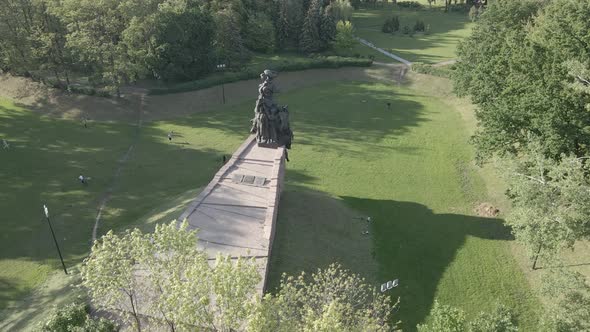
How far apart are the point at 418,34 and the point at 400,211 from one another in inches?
2897

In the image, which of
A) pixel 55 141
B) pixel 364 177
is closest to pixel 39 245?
pixel 55 141

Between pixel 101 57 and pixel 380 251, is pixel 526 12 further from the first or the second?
pixel 101 57

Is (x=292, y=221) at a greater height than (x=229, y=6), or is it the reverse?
(x=229, y=6)

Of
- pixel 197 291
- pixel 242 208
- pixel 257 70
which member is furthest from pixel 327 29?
pixel 197 291

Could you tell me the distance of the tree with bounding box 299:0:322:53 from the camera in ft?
256

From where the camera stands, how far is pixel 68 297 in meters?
25.1

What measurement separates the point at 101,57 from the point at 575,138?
54863 mm

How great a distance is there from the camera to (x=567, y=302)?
68.8ft

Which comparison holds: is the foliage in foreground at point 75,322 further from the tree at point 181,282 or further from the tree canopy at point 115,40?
the tree canopy at point 115,40

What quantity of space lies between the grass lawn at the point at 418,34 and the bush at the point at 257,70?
13.6 m

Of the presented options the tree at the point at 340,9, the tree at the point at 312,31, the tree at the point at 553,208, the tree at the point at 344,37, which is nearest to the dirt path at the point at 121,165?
the tree at the point at 553,208

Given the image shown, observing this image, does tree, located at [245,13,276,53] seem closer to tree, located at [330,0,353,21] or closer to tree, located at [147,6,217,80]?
tree, located at [147,6,217,80]

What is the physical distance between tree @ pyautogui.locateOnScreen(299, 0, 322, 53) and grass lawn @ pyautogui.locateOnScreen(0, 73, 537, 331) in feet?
70.3

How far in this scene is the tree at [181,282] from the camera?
14.6m
